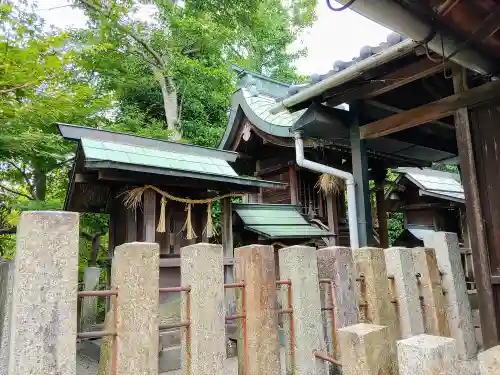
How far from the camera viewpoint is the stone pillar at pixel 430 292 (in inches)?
113

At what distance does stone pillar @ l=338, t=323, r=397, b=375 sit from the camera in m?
1.59

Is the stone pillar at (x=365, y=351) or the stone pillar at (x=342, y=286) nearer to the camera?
the stone pillar at (x=365, y=351)

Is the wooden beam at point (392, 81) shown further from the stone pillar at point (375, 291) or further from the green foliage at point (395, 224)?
the green foliage at point (395, 224)

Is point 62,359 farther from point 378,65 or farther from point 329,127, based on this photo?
point 329,127

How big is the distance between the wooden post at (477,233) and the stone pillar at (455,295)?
35 centimetres

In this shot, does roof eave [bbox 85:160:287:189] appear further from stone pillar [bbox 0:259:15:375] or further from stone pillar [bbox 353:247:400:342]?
stone pillar [bbox 353:247:400:342]

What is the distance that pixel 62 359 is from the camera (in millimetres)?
1468

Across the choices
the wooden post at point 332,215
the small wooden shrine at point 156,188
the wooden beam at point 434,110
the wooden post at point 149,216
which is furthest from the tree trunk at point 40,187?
the wooden beam at point 434,110

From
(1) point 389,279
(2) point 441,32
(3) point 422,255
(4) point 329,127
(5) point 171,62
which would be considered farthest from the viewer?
(5) point 171,62

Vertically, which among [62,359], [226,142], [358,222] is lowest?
[62,359]

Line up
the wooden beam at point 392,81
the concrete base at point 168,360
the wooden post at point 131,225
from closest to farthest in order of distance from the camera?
the wooden beam at point 392,81 → the concrete base at point 168,360 → the wooden post at point 131,225

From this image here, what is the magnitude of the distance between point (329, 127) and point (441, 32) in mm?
2270

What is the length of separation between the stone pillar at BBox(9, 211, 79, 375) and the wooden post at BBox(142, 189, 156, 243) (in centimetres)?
475

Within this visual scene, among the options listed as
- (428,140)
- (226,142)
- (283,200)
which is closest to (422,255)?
(428,140)
